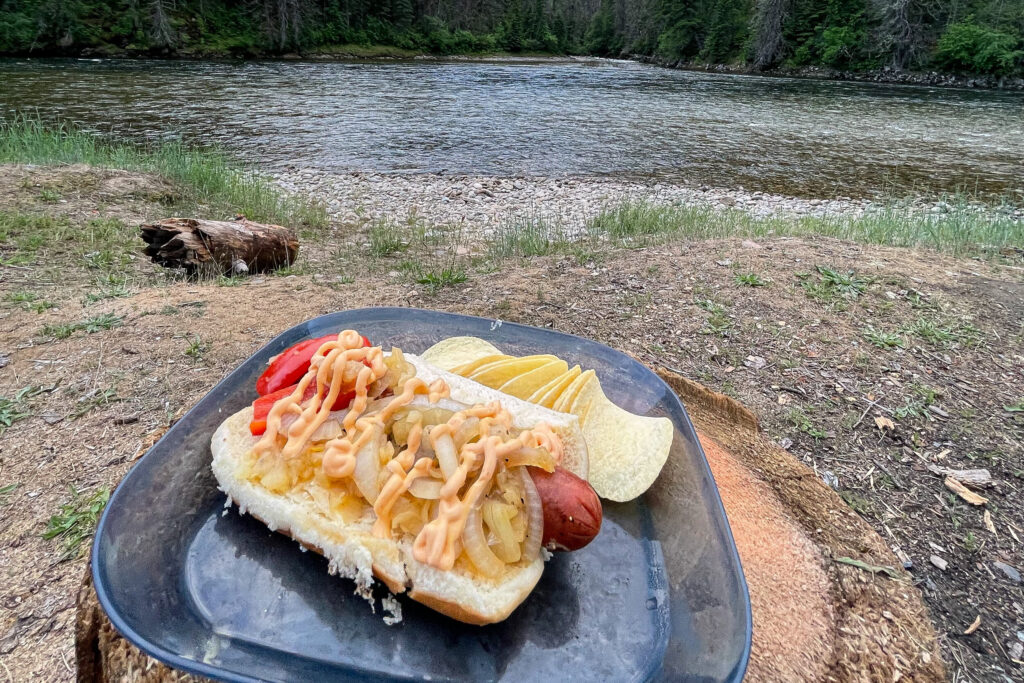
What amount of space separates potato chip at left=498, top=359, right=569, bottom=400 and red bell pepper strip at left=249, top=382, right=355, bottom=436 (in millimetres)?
522

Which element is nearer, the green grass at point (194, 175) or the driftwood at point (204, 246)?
the driftwood at point (204, 246)

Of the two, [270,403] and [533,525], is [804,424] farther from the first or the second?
[270,403]

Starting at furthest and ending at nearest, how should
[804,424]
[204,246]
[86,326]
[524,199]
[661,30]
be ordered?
[661,30] < [524,199] < [204,246] < [86,326] < [804,424]

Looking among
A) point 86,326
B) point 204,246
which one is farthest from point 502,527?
point 204,246

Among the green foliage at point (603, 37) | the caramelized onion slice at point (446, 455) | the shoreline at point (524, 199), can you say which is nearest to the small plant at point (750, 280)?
the caramelized onion slice at point (446, 455)

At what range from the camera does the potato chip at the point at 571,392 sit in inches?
71.4

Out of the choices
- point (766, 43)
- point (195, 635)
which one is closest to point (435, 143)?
point (195, 635)

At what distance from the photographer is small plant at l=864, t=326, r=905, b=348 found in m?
3.71

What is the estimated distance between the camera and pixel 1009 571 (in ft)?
7.36

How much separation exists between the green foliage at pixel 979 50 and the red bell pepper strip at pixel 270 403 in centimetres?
4948

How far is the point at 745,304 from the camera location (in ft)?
13.8

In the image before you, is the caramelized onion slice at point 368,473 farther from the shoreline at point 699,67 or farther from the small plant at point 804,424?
the shoreline at point 699,67

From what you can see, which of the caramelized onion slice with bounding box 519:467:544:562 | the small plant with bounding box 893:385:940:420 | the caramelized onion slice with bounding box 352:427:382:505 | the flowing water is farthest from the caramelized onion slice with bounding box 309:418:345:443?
the flowing water

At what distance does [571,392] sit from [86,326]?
3.93 meters
